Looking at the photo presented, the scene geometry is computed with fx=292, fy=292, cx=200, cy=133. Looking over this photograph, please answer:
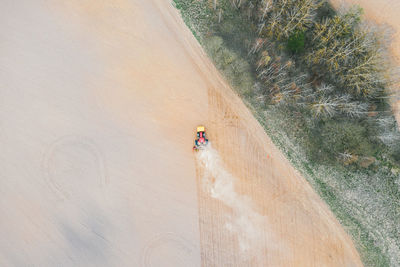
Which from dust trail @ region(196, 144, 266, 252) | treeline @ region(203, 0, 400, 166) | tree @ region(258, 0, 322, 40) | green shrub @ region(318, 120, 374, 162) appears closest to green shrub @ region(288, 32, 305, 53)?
treeline @ region(203, 0, 400, 166)

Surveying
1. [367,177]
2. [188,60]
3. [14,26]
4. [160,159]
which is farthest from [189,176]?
[14,26]

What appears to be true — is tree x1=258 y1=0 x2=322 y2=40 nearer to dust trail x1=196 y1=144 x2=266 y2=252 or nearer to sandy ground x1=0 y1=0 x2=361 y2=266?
sandy ground x1=0 y1=0 x2=361 y2=266

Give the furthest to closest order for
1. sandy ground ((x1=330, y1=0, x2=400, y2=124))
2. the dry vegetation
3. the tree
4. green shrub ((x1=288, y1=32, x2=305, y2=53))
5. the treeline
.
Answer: sandy ground ((x1=330, y1=0, x2=400, y2=124))
green shrub ((x1=288, y1=32, x2=305, y2=53))
the dry vegetation
the treeline
the tree

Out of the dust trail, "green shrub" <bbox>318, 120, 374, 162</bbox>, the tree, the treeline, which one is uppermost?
the tree

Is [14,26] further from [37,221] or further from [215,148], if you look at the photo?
[215,148]

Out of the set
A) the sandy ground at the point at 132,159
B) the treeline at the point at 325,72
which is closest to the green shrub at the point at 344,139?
the treeline at the point at 325,72

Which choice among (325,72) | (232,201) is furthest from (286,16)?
(232,201)

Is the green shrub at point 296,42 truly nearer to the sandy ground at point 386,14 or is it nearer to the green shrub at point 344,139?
the sandy ground at point 386,14
